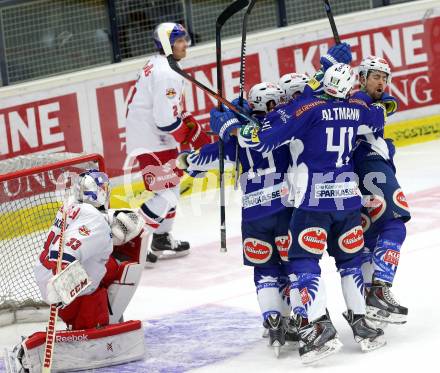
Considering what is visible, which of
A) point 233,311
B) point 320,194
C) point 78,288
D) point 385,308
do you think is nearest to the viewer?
point 78,288

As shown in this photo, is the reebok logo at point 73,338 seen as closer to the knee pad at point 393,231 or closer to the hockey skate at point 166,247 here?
the knee pad at point 393,231

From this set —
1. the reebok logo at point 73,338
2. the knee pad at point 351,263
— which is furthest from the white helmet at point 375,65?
the reebok logo at point 73,338

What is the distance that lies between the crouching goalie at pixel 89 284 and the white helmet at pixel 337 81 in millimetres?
1122

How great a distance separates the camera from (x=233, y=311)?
6.39m

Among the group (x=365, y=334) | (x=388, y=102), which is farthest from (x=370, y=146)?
(x=365, y=334)

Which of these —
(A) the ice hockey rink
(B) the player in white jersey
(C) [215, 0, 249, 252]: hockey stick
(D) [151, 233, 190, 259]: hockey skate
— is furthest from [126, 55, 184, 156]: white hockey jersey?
(C) [215, 0, 249, 252]: hockey stick

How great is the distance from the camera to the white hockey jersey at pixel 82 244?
5281 mm

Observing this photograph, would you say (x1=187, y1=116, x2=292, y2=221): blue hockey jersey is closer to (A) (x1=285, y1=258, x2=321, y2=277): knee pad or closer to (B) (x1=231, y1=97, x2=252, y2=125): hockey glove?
(B) (x1=231, y1=97, x2=252, y2=125): hockey glove

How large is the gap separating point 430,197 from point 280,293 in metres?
3.28

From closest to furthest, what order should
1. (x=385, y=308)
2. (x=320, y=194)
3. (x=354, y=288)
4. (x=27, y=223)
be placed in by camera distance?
(x=320, y=194), (x=354, y=288), (x=385, y=308), (x=27, y=223)

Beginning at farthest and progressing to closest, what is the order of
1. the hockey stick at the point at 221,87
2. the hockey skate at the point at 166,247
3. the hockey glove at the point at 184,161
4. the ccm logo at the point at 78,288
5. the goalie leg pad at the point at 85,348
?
the hockey skate at the point at 166,247 < the hockey glove at the point at 184,161 < the hockey stick at the point at 221,87 < the goalie leg pad at the point at 85,348 < the ccm logo at the point at 78,288

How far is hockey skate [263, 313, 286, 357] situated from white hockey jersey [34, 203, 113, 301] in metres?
0.80

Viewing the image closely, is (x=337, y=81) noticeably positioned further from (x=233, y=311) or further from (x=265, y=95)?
(x=233, y=311)

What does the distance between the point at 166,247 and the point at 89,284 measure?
2.65 metres
